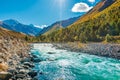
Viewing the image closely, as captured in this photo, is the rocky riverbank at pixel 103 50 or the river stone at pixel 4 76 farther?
the rocky riverbank at pixel 103 50

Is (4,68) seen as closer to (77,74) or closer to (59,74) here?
(59,74)

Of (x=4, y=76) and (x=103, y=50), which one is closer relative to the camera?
(x=4, y=76)

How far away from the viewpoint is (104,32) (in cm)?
14800

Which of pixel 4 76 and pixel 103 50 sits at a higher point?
pixel 103 50

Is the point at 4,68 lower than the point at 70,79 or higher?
higher

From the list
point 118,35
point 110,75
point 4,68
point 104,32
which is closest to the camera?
point 4,68

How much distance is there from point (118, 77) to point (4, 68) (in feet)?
64.4

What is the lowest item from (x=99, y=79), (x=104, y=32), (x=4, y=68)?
(x=99, y=79)

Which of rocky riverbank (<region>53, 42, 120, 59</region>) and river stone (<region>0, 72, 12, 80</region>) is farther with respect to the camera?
rocky riverbank (<region>53, 42, 120, 59</region>)

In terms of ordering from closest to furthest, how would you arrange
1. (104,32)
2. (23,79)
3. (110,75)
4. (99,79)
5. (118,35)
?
1. (23,79)
2. (99,79)
3. (110,75)
4. (118,35)
5. (104,32)

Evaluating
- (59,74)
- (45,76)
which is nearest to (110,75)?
(59,74)

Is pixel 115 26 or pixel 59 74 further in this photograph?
pixel 115 26

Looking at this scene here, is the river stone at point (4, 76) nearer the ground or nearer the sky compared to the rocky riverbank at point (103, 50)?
nearer the ground

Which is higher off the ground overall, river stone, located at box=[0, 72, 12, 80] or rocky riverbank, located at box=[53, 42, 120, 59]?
rocky riverbank, located at box=[53, 42, 120, 59]
